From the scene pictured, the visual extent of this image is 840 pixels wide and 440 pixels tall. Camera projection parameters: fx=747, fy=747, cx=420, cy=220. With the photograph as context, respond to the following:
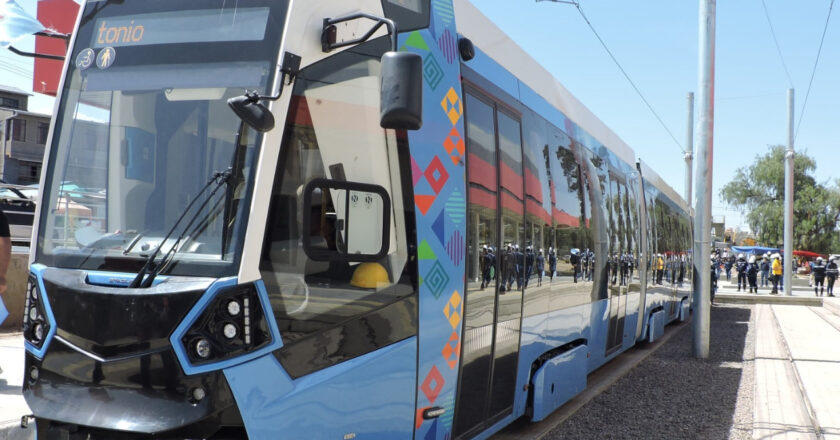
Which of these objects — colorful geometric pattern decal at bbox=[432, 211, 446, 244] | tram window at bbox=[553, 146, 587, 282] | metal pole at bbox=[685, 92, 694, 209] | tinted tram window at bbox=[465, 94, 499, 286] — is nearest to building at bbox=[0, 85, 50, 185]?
metal pole at bbox=[685, 92, 694, 209]

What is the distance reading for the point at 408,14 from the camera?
4305 mm

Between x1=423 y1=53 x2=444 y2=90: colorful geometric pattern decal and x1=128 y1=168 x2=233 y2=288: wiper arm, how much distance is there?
148 centimetres

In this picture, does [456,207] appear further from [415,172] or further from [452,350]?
[452,350]

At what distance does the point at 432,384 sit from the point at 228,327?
151cm

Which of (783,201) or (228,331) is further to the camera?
A: (783,201)

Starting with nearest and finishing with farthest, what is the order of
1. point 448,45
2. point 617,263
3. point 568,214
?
1. point 448,45
2. point 568,214
3. point 617,263

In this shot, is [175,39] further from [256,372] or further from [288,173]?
[256,372]

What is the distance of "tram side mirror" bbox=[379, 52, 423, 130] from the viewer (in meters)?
3.37

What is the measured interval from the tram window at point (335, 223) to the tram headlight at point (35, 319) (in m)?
1.21

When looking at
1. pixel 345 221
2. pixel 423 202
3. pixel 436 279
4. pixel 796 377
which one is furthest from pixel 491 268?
pixel 796 377

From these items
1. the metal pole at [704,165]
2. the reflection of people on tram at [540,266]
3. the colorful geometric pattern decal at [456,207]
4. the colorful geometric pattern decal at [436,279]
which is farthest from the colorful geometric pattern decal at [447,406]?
the metal pole at [704,165]

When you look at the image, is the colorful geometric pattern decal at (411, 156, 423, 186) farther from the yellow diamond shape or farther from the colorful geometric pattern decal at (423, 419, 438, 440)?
the colorful geometric pattern decal at (423, 419, 438, 440)

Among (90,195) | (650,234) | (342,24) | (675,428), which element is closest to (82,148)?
(90,195)

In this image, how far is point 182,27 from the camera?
378cm
